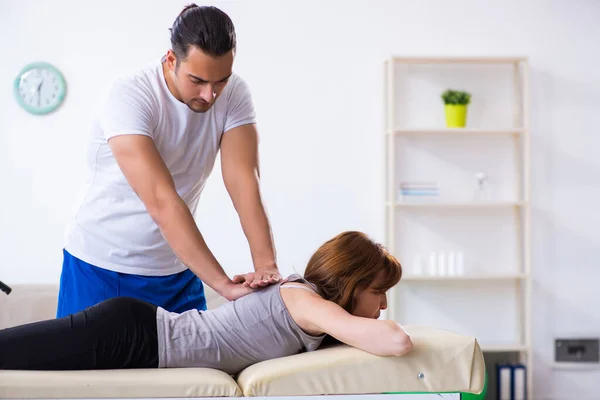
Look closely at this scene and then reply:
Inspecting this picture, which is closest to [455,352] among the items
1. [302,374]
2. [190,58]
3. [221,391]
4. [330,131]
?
[302,374]

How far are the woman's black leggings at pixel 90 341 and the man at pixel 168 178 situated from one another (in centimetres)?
19

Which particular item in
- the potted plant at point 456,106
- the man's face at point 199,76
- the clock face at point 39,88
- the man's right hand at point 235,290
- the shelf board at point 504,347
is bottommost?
the shelf board at point 504,347

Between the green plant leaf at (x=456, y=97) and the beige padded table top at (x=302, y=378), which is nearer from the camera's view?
the beige padded table top at (x=302, y=378)

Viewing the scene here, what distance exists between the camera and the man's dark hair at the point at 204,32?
1594 millimetres

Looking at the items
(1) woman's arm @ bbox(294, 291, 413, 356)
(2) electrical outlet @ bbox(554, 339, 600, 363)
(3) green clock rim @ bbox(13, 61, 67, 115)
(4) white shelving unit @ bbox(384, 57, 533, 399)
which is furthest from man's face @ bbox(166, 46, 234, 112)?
(2) electrical outlet @ bbox(554, 339, 600, 363)

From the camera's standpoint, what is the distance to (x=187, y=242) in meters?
1.62

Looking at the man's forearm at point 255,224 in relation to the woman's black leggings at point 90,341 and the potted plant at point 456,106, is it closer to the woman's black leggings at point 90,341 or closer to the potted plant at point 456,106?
the woman's black leggings at point 90,341

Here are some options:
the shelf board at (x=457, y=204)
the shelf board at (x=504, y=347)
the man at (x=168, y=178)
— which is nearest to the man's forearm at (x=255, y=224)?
the man at (x=168, y=178)

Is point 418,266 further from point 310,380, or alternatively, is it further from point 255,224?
point 310,380

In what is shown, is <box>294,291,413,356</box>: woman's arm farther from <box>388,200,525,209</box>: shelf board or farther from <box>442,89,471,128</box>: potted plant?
<box>442,89,471,128</box>: potted plant

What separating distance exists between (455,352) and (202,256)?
54cm

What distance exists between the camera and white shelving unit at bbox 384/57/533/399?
3887mm

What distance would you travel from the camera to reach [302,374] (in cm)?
137

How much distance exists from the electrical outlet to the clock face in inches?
111
